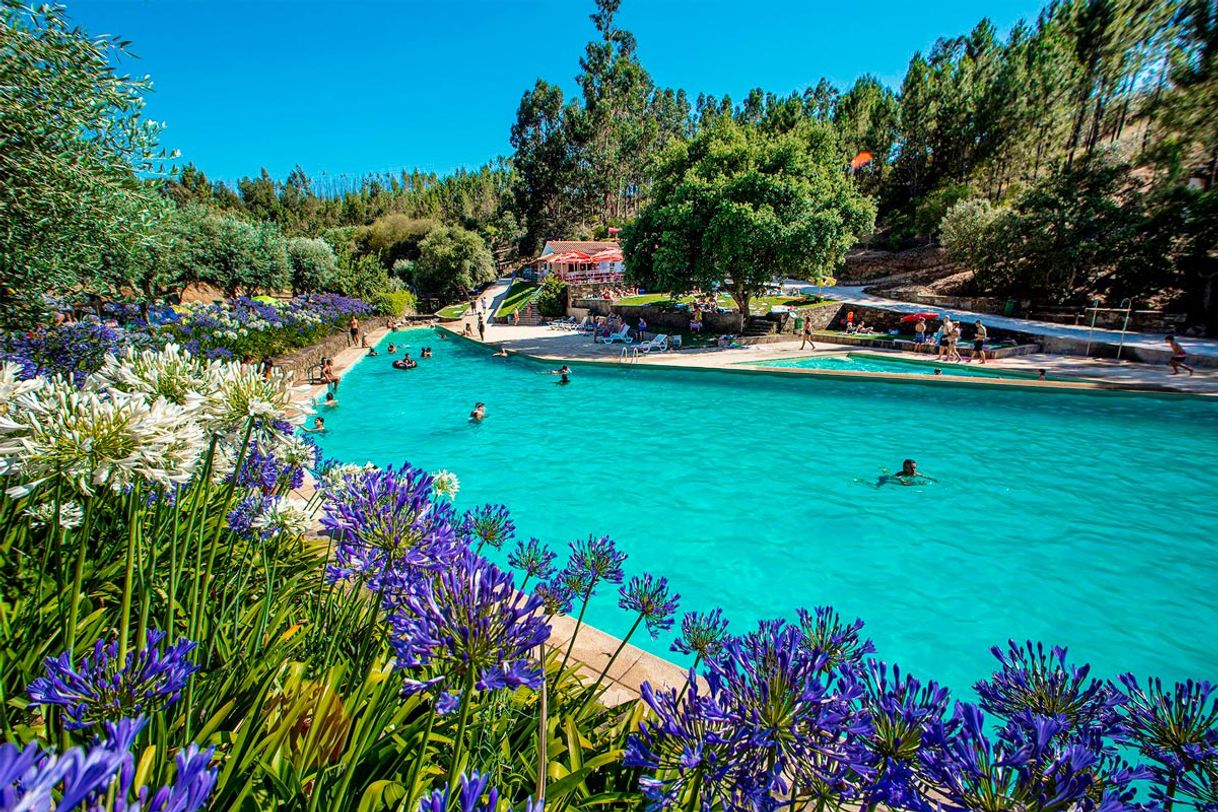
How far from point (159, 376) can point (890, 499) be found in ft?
41.3

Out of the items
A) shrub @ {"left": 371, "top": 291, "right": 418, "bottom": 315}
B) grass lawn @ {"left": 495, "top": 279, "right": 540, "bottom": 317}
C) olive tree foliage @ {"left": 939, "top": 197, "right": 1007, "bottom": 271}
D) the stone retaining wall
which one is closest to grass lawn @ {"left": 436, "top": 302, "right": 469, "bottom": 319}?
shrub @ {"left": 371, "top": 291, "right": 418, "bottom": 315}

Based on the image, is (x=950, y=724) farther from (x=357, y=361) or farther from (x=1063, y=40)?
(x=1063, y=40)

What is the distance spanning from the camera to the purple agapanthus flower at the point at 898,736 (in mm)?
1526

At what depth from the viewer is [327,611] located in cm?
346

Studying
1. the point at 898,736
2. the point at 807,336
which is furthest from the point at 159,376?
the point at 807,336

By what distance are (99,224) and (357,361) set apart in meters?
21.1

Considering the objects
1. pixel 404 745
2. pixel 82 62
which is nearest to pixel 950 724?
pixel 404 745

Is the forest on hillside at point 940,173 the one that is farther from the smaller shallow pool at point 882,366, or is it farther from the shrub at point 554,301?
the shrub at point 554,301

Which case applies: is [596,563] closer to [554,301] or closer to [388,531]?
[388,531]

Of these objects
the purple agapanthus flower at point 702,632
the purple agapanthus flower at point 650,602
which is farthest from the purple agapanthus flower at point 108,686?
the purple agapanthus flower at point 702,632

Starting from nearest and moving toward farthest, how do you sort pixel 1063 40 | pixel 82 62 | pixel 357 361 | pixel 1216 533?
1. pixel 82 62
2. pixel 1216 533
3. pixel 357 361
4. pixel 1063 40

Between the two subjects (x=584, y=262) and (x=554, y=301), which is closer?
(x=554, y=301)

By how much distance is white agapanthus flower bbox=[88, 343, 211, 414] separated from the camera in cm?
232

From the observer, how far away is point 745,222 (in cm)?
2381
